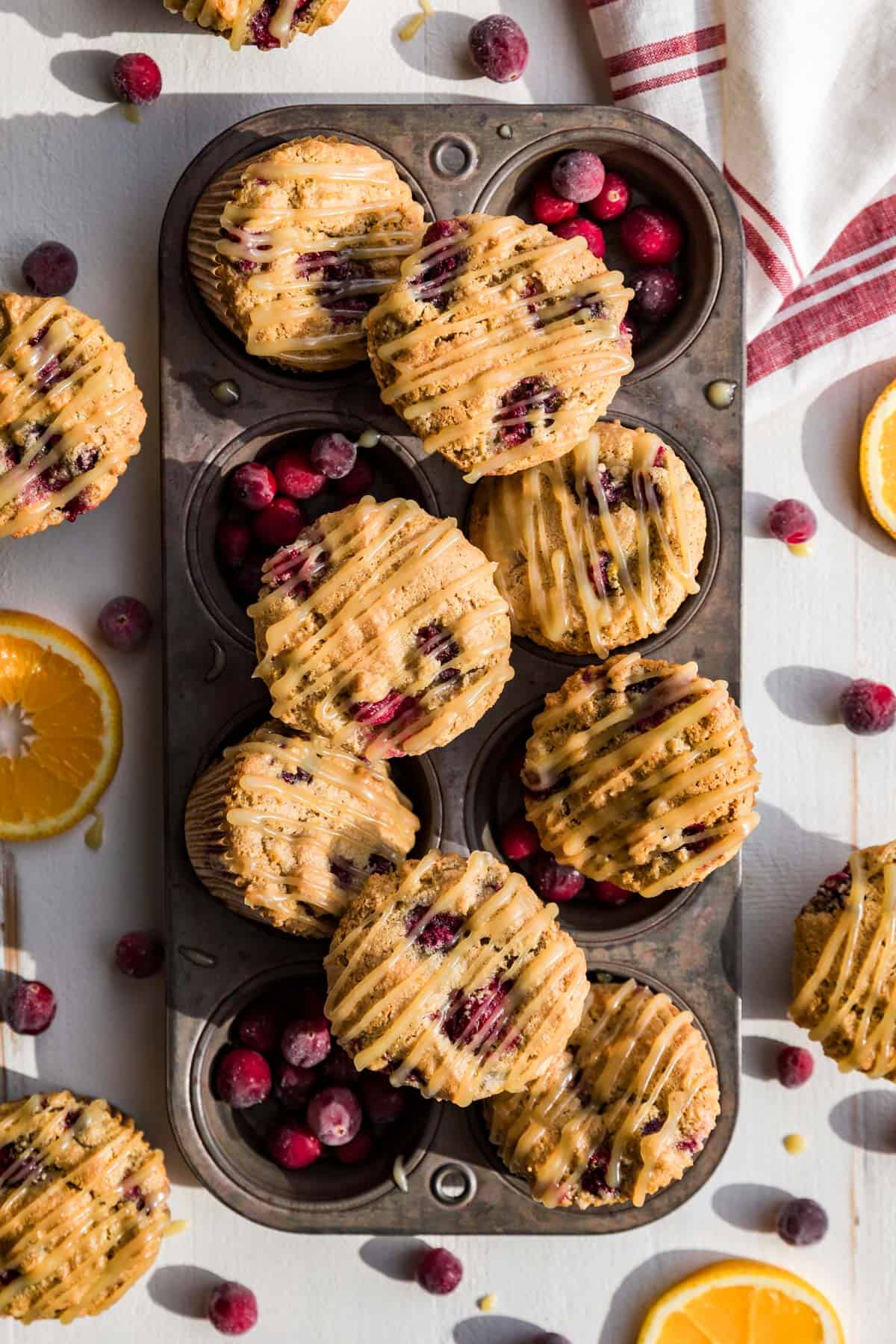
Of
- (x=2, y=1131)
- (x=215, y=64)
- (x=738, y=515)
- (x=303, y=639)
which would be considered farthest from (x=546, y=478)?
(x=2, y=1131)

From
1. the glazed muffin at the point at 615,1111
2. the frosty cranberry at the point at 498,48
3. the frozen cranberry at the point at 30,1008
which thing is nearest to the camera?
the glazed muffin at the point at 615,1111

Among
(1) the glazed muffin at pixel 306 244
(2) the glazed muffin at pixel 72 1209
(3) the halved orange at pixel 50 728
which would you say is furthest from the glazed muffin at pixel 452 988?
(1) the glazed muffin at pixel 306 244

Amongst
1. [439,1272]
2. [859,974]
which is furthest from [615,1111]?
[439,1272]

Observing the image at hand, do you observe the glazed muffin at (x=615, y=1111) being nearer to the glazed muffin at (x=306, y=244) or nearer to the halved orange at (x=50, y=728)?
the halved orange at (x=50, y=728)

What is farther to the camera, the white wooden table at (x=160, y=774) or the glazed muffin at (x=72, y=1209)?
the white wooden table at (x=160, y=774)

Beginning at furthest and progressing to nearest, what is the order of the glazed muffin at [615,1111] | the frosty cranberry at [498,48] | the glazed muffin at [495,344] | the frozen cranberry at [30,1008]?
1. the frozen cranberry at [30,1008]
2. the frosty cranberry at [498,48]
3. the glazed muffin at [615,1111]
4. the glazed muffin at [495,344]

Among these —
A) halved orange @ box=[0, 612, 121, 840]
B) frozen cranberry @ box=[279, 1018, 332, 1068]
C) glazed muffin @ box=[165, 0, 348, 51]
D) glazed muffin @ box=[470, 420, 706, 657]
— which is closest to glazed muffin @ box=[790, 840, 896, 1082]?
glazed muffin @ box=[470, 420, 706, 657]

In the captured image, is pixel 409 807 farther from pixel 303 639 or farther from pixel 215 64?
pixel 215 64

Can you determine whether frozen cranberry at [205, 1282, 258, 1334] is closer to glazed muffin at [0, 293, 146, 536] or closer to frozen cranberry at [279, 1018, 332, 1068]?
frozen cranberry at [279, 1018, 332, 1068]
